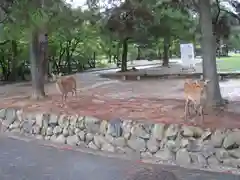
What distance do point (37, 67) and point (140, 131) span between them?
18.0ft

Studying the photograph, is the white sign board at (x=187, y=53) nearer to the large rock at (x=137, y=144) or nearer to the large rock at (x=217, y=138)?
the large rock at (x=137, y=144)

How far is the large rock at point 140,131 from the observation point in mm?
6512

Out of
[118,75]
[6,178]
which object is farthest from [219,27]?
[118,75]

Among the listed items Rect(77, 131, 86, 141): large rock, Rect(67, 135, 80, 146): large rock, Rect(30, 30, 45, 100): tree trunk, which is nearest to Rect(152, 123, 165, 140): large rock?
Rect(77, 131, 86, 141): large rock

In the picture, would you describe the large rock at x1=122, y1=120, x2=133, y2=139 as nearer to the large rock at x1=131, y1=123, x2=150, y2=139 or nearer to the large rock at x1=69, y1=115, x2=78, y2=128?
the large rock at x1=131, y1=123, x2=150, y2=139

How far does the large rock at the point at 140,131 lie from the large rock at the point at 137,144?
2.9 inches

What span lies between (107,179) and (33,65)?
21.5ft

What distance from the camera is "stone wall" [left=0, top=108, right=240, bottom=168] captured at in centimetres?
580

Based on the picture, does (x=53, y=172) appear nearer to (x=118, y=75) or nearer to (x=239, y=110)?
(x=239, y=110)

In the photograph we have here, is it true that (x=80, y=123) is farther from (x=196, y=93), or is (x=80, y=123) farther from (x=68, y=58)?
(x=68, y=58)

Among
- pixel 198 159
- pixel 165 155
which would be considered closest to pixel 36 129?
pixel 165 155

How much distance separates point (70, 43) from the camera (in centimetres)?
2245

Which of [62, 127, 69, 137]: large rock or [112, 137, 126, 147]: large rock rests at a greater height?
[62, 127, 69, 137]: large rock

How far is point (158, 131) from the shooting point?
6391 millimetres
